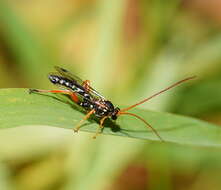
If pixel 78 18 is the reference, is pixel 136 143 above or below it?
below

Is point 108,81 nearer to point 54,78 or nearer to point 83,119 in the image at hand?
point 54,78

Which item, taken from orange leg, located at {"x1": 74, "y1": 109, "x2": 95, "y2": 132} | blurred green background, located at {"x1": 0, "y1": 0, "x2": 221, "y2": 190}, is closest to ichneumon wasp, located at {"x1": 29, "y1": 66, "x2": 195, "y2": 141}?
orange leg, located at {"x1": 74, "y1": 109, "x2": 95, "y2": 132}

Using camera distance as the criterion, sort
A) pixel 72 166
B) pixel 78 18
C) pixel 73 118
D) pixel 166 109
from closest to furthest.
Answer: pixel 73 118 → pixel 72 166 → pixel 166 109 → pixel 78 18

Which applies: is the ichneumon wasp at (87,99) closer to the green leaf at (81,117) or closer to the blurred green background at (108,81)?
the green leaf at (81,117)

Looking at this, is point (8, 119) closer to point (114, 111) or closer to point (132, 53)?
point (114, 111)

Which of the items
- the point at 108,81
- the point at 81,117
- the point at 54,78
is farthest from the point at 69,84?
the point at 108,81

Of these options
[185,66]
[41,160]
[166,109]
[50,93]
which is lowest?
[41,160]

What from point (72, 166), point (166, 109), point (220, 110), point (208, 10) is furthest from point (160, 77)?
point (208, 10)
